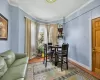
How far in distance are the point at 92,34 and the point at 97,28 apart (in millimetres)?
317

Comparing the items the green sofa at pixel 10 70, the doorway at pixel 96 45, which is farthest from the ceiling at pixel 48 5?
the green sofa at pixel 10 70

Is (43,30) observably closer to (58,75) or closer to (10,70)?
(58,75)

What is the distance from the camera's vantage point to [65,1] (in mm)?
3555

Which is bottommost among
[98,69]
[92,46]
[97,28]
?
[98,69]

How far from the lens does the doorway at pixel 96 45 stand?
10.6ft

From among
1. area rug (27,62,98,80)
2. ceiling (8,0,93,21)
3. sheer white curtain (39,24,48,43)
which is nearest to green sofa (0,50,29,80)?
area rug (27,62,98,80)

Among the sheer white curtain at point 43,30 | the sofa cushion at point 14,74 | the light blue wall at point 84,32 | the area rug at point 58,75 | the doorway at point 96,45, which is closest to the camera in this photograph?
the sofa cushion at point 14,74

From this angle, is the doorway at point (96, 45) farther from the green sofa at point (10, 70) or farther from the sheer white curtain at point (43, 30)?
the sheer white curtain at point (43, 30)

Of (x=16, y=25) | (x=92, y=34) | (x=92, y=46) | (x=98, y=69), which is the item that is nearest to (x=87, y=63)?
(x=98, y=69)

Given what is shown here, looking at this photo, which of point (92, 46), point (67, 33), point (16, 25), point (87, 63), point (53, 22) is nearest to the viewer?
point (92, 46)

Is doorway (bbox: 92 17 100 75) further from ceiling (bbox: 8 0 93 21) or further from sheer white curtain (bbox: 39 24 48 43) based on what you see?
sheer white curtain (bbox: 39 24 48 43)

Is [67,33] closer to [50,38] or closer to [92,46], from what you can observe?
[50,38]

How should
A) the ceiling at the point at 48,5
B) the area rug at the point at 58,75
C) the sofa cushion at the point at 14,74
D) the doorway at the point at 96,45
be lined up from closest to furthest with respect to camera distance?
the sofa cushion at the point at 14,74, the area rug at the point at 58,75, the doorway at the point at 96,45, the ceiling at the point at 48,5

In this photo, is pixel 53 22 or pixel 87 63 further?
pixel 53 22
